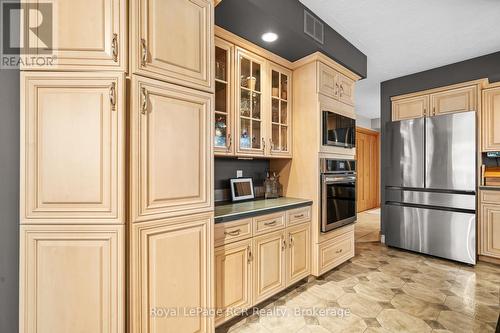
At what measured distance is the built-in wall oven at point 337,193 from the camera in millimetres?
2479

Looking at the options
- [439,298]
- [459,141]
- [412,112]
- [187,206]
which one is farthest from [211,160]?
[412,112]

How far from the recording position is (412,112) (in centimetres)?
356

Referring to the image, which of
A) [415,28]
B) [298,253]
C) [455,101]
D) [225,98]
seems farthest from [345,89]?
[298,253]

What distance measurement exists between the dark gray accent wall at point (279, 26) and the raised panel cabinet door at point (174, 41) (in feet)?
1.16

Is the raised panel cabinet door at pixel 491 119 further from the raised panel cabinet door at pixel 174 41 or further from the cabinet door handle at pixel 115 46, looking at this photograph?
the cabinet door handle at pixel 115 46

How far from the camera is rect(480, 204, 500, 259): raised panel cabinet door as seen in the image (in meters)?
2.87

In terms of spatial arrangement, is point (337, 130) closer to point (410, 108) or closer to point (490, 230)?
point (410, 108)

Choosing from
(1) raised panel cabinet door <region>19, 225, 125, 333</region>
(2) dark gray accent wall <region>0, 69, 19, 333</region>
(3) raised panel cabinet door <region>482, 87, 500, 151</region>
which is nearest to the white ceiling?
(3) raised panel cabinet door <region>482, 87, 500, 151</region>

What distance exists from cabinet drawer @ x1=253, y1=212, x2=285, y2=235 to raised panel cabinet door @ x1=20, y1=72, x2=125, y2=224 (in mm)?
1066

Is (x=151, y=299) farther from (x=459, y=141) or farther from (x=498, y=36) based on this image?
(x=498, y=36)

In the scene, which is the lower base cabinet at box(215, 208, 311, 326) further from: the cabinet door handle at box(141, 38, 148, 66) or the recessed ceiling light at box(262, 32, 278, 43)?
the recessed ceiling light at box(262, 32, 278, 43)

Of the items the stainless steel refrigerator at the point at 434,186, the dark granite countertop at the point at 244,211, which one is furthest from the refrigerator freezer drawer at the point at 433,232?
the dark granite countertop at the point at 244,211

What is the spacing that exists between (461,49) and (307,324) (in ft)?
12.2

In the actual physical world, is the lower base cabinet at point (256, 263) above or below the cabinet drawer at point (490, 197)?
below
